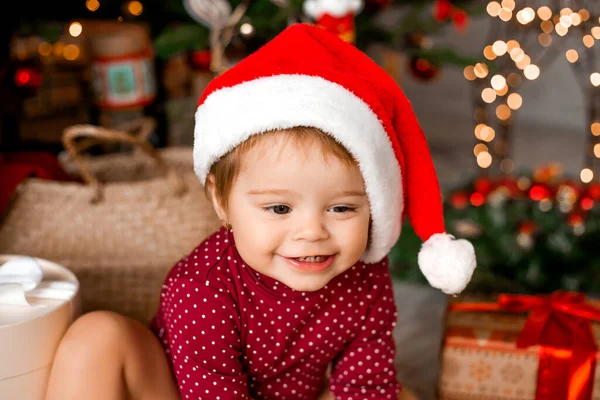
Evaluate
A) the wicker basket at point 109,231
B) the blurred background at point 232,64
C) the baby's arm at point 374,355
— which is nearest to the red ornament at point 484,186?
the blurred background at point 232,64

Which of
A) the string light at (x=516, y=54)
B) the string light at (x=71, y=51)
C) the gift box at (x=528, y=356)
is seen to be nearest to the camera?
the gift box at (x=528, y=356)

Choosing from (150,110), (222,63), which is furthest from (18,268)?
(150,110)

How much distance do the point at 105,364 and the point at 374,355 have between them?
1.24ft

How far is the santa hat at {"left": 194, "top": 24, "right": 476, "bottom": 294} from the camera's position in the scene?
2.59 feet

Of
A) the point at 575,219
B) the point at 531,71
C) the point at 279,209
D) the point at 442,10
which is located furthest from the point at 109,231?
the point at 531,71

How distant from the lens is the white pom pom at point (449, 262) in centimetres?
87

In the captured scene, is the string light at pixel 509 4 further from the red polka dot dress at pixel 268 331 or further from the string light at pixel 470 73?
the red polka dot dress at pixel 268 331

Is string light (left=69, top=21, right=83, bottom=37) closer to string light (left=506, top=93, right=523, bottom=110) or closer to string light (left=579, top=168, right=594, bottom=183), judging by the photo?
string light (left=506, top=93, right=523, bottom=110)

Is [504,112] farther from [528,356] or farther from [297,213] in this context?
[297,213]

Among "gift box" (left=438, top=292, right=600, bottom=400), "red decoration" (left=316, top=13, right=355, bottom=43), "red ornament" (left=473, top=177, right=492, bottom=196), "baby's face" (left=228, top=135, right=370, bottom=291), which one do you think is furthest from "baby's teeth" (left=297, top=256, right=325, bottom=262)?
"red ornament" (left=473, top=177, right=492, bottom=196)

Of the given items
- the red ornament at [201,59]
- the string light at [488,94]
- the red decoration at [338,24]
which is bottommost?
the string light at [488,94]

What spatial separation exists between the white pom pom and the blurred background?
0.37 metres

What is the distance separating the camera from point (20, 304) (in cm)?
93

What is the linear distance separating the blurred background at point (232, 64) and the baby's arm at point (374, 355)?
256 millimetres
